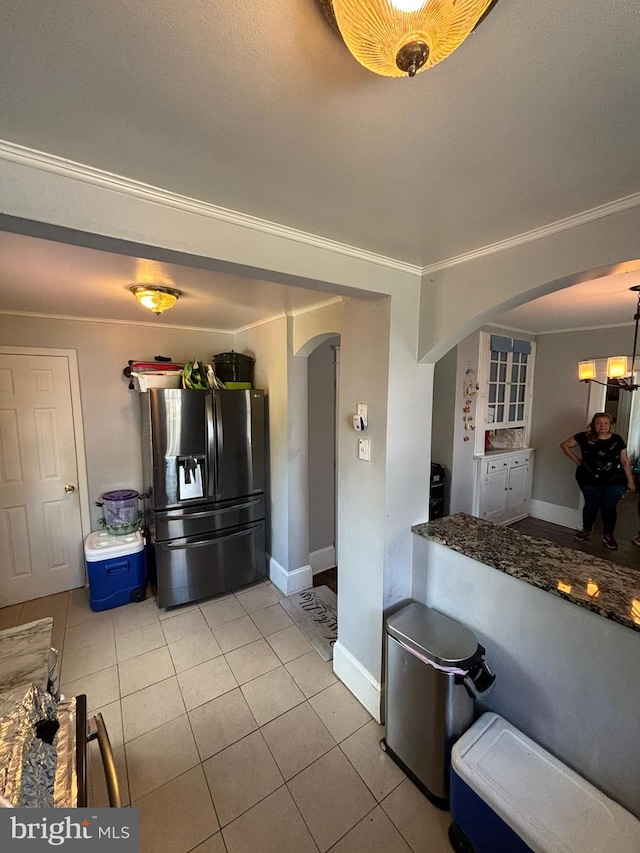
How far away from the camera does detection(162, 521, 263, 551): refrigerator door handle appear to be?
2756mm

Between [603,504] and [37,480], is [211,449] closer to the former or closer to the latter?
[37,480]

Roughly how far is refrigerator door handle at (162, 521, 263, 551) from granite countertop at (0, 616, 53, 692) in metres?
1.52

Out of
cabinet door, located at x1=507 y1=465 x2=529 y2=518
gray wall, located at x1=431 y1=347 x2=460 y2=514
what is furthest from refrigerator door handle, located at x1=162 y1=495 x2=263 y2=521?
cabinet door, located at x1=507 y1=465 x2=529 y2=518

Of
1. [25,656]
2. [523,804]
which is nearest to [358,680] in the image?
[523,804]

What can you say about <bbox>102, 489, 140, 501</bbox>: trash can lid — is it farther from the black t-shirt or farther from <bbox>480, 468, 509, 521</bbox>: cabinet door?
the black t-shirt

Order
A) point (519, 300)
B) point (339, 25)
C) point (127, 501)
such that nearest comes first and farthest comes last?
point (339, 25) < point (519, 300) < point (127, 501)

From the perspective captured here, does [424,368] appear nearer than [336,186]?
No

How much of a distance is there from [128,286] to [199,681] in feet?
7.79

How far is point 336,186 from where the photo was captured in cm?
109

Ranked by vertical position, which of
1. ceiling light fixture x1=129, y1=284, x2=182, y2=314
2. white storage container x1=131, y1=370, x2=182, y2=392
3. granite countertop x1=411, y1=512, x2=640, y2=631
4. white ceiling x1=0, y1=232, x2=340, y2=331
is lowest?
granite countertop x1=411, y1=512, x2=640, y2=631

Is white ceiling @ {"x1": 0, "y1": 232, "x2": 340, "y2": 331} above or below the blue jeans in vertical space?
above

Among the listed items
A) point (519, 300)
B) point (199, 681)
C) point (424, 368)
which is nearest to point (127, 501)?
point (199, 681)

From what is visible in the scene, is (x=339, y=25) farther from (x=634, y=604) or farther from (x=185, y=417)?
(x=185, y=417)

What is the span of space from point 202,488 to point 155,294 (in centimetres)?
149
